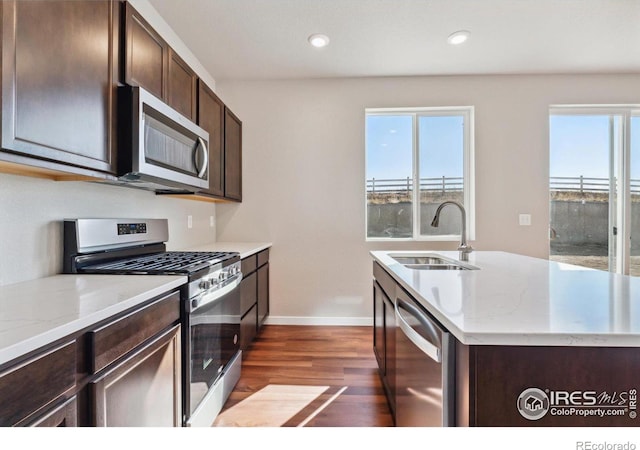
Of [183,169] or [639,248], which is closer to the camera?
[183,169]

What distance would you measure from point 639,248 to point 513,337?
12.5ft

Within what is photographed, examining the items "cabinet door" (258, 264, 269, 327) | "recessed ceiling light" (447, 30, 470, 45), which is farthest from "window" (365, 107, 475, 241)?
"cabinet door" (258, 264, 269, 327)

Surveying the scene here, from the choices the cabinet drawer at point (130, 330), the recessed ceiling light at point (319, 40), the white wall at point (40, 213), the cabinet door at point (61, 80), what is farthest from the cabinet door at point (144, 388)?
the recessed ceiling light at point (319, 40)

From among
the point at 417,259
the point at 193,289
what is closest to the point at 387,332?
the point at 417,259

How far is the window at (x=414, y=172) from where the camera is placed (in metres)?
3.21

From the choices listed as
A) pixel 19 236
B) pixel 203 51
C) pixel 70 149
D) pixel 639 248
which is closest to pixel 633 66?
pixel 639 248

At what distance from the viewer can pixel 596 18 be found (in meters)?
2.22

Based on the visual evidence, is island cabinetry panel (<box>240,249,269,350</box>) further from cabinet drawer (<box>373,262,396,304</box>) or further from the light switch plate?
the light switch plate

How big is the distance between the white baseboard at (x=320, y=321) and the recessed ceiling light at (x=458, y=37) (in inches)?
103

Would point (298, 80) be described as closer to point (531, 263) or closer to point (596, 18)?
point (596, 18)

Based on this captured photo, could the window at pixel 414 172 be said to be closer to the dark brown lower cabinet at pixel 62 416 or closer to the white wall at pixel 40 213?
the white wall at pixel 40 213

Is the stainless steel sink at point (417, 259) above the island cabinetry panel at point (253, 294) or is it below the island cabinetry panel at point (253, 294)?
above

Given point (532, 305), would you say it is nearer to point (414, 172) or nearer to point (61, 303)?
point (61, 303)

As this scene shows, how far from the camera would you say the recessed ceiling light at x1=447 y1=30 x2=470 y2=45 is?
2.36 m
